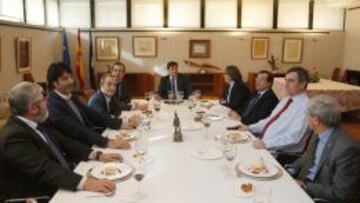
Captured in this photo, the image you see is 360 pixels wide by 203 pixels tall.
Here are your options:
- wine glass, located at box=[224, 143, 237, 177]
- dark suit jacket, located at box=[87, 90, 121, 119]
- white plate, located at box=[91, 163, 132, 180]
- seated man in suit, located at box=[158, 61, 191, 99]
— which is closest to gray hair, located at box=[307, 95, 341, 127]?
wine glass, located at box=[224, 143, 237, 177]

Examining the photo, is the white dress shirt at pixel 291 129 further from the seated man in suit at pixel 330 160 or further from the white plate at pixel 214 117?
the white plate at pixel 214 117

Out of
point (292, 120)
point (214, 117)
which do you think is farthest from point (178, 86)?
point (292, 120)

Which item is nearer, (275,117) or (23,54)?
(275,117)

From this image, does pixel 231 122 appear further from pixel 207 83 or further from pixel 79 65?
pixel 79 65

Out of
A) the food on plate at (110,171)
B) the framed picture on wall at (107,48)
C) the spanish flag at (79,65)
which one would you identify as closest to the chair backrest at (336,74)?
the framed picture on wall at (107,48)

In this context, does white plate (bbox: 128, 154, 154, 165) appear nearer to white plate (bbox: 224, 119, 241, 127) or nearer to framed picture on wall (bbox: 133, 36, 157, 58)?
white plate (bbox: 224, 119, 241, 127)

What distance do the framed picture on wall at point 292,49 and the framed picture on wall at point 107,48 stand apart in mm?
4690

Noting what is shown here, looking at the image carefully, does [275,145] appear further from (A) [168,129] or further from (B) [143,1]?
(B) [143,1]

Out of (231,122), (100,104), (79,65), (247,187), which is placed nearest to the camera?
(247,187)

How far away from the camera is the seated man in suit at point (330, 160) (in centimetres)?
194

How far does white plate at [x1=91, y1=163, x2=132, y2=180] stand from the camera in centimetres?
194

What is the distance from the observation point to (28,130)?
75.4 inches

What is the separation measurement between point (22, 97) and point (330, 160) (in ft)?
6.02

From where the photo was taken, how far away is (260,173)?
1996 millimetres
